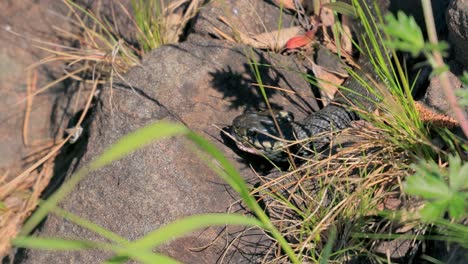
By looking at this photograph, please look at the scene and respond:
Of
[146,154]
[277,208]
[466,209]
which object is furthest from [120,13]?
[466,209]

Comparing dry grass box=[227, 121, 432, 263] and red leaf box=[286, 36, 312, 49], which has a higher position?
red leaf box=[286, 36, 312, 49]

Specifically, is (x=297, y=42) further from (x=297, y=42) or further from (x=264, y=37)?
(x=264, y=37)

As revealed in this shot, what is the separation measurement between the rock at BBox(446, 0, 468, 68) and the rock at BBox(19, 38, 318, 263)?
0.67m

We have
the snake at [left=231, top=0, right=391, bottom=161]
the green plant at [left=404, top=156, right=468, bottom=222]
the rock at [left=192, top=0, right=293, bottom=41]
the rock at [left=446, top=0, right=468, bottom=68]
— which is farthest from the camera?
the rock at [left=192, top=0, right=293, bottom=41]

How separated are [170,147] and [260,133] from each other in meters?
→ 0.40

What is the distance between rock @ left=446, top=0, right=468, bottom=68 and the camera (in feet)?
7.70

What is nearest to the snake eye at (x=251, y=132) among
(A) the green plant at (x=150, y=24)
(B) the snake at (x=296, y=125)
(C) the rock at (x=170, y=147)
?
(B) the snake at (x=296, y=125)

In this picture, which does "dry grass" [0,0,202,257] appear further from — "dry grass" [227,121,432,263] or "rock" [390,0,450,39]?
"rock" [390,0,450,39]

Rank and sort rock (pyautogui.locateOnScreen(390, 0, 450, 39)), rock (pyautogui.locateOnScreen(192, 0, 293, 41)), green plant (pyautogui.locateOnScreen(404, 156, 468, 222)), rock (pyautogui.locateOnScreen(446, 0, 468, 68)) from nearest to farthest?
green plant (pyautogui.locateOnScreen(404, 156, 468, 222)), rock (pyautogui.locateOnScreen(446, 0, 468, 68)), rock (pyautogui.locateOnScreen(390, 0, 450, 39)), rock (pyautogui.locateOnScreen(192, 0, 293, 41))

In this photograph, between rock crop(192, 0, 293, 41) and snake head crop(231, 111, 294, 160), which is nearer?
snake head crop(231, 111, 294, 160)

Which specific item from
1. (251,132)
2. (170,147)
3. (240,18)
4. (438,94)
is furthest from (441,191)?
(240,18)

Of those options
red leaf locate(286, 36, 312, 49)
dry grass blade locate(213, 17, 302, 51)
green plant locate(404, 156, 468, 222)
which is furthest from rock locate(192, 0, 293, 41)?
green plant locate(404, 156, 468, 222)

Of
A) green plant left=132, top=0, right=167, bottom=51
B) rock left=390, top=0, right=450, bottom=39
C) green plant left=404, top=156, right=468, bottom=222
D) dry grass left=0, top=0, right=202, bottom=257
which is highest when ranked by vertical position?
rock left=390, top=0, right=450, bottom=39

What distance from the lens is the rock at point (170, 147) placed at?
7.97 feet
